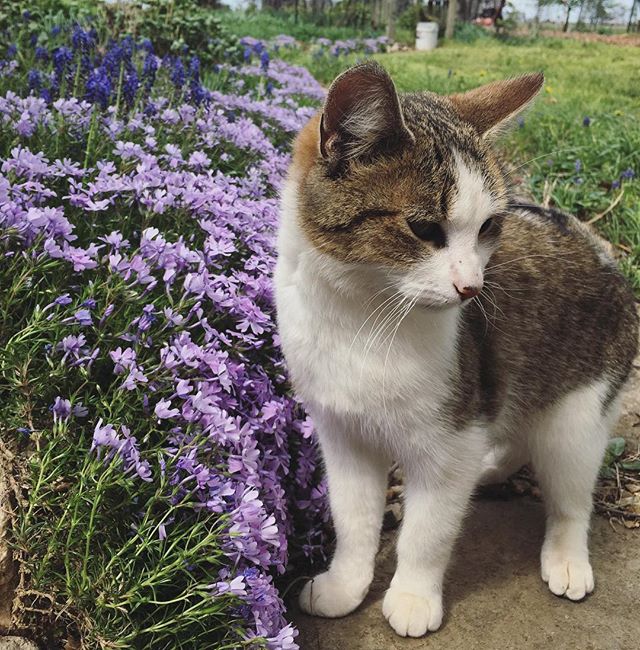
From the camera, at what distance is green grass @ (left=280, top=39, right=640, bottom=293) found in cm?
486

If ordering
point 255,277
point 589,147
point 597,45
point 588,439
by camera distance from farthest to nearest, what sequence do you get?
point 597,45 < point 589,147 < point 255,277 < point 588,439

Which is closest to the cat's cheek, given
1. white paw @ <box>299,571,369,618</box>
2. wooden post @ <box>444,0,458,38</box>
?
white paw @ <box>299,571,369,618</box>

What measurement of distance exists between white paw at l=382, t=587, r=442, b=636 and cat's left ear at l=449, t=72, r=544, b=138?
1259mm

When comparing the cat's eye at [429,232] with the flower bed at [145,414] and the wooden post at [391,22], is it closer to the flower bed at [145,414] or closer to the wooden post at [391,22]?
the flower bed at [145,414]

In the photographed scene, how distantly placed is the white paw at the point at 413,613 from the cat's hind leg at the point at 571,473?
405 millimetres

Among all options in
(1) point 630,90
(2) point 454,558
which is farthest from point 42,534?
(1) point 630,90

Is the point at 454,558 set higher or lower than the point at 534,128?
lower

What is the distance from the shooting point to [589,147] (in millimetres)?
5348

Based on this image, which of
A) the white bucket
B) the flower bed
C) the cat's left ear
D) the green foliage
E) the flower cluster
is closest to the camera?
the flower bed

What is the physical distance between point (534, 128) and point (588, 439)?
4.07 metres

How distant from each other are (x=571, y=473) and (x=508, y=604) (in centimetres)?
43

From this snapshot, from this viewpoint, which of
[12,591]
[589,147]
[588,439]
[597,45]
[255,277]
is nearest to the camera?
[12,591]

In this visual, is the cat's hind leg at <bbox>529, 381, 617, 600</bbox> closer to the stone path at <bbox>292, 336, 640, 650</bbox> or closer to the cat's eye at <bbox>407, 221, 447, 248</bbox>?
the stone path at <bbox>292, 336, 640, 650</bbox>

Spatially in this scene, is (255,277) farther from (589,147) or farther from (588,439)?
(589,147)
